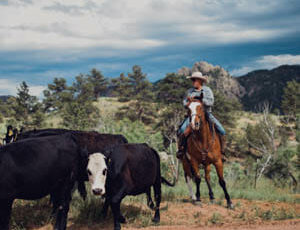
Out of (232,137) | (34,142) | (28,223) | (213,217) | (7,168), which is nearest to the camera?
(7,168)

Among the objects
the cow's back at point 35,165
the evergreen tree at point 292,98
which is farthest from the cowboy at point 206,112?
the evergreen tree at point 292,98

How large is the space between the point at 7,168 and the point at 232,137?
41164mm

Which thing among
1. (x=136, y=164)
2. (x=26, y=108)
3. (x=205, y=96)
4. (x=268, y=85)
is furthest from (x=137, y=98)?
(x=268, y=85)

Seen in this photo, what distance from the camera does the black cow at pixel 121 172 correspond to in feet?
18.0

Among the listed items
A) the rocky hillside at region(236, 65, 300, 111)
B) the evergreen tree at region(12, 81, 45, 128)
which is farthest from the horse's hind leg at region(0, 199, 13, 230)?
the rocky hillside at region(236, 65, 300, 111)

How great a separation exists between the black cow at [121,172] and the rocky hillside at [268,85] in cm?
15119

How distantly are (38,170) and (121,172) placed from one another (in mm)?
1569

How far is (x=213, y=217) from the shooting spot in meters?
7.29

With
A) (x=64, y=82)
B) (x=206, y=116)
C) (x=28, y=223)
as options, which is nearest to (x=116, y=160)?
(x=28, y=223)

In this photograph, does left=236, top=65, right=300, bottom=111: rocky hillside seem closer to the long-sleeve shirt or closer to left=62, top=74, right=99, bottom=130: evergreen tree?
left=62, top=74, right=99, bottom=130: evergreen tree

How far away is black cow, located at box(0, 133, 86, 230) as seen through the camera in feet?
17.4

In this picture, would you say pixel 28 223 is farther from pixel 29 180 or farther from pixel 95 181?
pixel 95 181

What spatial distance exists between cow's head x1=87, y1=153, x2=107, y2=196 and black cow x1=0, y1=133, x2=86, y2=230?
26.1 inches

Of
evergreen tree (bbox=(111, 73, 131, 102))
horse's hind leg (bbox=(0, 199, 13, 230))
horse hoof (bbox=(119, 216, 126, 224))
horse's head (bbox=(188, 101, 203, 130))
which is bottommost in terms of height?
horse hoof (bbox=(119, 216, 126, 224))
